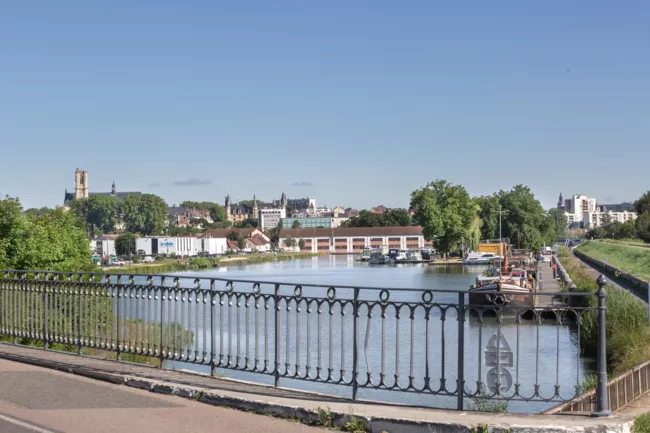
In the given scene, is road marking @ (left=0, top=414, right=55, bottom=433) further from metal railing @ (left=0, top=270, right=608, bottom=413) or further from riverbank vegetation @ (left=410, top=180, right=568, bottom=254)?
riverbank vegetation @ (left=410, top=180, right=568, bottom=254)

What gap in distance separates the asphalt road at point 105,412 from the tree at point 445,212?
12374cm

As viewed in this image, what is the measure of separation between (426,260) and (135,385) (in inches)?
5350

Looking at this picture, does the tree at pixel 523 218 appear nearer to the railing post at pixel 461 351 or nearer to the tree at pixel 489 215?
the tree at pixel 489 215

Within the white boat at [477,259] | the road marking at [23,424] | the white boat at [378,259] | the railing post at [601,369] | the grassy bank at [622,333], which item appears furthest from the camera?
the white boat at [378,259]

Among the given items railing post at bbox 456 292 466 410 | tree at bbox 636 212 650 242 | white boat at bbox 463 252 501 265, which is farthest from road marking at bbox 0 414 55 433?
white boat at bbox 463 252 501 265

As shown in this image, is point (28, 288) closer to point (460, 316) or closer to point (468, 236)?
point (460, 316)

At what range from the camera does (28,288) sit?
44.9 feet

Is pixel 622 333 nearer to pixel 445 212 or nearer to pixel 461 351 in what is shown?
pixel 461 351

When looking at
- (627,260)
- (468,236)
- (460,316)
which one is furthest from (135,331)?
(468,236)

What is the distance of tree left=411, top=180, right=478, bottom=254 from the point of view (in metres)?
133

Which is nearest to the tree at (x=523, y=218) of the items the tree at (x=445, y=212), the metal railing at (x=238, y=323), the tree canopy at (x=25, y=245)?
the tree at (x=445, y=212)

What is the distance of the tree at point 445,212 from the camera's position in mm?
132625

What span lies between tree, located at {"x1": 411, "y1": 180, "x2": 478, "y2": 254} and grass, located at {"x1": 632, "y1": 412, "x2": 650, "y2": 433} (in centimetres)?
12478

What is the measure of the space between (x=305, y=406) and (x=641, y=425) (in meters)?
3.49
